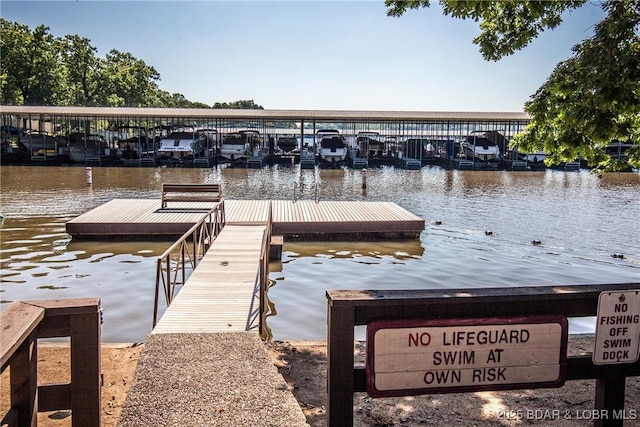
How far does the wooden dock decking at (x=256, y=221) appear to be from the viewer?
1324cm

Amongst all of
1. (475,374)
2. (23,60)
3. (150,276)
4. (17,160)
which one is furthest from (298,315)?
(23,60)

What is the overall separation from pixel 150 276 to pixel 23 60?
45483mm

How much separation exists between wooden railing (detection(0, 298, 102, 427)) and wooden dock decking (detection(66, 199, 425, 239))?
9987 millimetres

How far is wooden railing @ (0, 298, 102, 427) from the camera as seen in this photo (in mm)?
2521

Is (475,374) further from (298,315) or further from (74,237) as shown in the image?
(74,237)

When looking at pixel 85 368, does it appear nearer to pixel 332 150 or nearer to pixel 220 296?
pixel 220 296

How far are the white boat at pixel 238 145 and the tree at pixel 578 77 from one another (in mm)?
33717

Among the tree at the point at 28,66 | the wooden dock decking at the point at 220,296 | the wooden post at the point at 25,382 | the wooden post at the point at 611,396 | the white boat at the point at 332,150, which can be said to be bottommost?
the wooden dock decking at the point at 220,296

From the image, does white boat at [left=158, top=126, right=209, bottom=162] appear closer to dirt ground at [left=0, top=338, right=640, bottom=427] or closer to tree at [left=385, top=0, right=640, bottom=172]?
tree at [left=385, top=0, right=640, bottom=172]

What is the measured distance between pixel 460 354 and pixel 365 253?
9.74 metres

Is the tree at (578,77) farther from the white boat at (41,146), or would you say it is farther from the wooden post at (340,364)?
the white boat at (41,146)

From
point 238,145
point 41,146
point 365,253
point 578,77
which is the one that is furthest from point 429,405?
point 41,146

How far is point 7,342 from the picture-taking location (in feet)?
7.54

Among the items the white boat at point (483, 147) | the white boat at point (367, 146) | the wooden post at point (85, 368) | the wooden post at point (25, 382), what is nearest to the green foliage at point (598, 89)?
the wooden post at point (85, 368)
